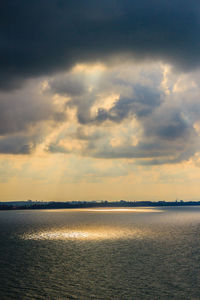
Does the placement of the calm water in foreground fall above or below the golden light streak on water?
above

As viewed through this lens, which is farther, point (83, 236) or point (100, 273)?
point (83, 236)

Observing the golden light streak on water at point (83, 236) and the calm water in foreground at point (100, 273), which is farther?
the golden light streak on water at point (83, 236)

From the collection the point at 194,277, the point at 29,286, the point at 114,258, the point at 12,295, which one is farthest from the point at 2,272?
the point at 194,277

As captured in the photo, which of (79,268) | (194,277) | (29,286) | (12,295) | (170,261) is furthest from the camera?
(170,261)

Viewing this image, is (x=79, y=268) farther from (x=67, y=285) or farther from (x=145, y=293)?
(x=145, y=293)

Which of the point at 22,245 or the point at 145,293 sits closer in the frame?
the point at 145,293

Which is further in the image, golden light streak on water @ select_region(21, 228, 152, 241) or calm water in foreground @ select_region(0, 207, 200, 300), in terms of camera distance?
golden light streak on water @ select_region(21, 228, 152, 241)

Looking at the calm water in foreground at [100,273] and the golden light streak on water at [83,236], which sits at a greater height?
the calm water in foreground at [100,273]

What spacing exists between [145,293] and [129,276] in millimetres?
10594

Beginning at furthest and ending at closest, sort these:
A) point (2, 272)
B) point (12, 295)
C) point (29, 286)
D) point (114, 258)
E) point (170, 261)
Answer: point (114, 258), point (170, 261), point (2, 272), point (29, 286), point (12, 295)

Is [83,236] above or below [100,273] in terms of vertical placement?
below

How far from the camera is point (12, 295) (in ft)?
130

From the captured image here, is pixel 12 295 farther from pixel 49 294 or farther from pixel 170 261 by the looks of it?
pixel 170 261

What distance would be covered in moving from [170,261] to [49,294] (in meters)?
32.0
